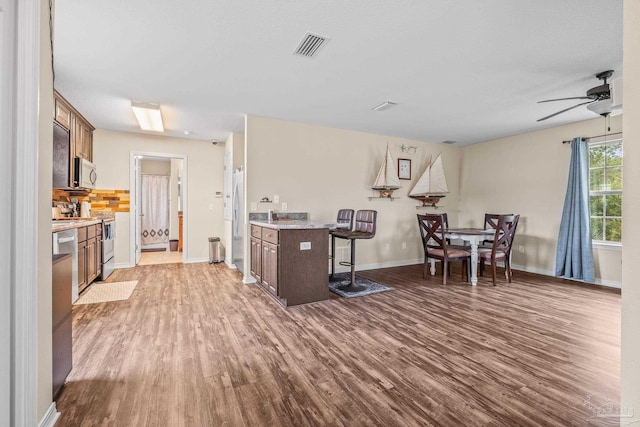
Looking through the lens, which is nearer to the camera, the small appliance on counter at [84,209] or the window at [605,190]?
the window at [605,190]

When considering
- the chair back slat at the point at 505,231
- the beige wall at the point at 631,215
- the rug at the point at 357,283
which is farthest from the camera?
the chair back slat at the point at 505,231

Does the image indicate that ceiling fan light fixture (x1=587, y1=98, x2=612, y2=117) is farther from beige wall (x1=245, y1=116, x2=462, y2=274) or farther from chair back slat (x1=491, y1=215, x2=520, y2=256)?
beige wall (x1=245, y1=116, x2=462, y2=274)

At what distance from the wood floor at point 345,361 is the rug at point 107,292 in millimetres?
209

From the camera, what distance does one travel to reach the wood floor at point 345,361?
1.54m

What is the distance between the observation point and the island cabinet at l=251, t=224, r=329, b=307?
3.20 meters

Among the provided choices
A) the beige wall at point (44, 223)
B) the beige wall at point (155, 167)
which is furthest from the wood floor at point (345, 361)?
the beige wall at point (155, 167)

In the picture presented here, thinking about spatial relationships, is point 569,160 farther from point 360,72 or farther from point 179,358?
point 179,358

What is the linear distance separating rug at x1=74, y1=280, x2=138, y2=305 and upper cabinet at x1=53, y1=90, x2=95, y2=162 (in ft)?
5.95

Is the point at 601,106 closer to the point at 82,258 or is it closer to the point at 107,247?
the point at 82,258

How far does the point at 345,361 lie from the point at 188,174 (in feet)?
15.9

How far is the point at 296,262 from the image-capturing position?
10.7 feet

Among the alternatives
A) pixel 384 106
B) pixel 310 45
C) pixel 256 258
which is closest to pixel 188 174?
pixel 256 258

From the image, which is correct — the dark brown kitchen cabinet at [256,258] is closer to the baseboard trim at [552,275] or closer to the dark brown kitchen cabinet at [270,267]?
the dark brown kitchen cabinet at [270,267]

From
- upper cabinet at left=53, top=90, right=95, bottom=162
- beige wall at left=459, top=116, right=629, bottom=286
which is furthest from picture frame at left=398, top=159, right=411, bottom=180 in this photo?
upper cabinet at left=53, top=90, right=95, bottom=162
